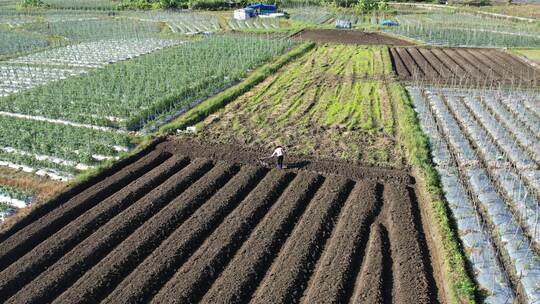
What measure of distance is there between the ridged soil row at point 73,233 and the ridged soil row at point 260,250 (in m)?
3.72

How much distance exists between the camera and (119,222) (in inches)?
458

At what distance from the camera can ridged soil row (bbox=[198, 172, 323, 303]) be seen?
934 centimetres

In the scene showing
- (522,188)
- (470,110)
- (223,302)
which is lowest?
(223,302)

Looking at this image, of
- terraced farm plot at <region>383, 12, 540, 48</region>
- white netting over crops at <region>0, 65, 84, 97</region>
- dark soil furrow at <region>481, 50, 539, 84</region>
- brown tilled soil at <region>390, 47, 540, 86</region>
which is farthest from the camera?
terraced farm plot at <region>383, 12, 540, 48</region>

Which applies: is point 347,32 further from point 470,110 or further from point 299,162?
point 299,162

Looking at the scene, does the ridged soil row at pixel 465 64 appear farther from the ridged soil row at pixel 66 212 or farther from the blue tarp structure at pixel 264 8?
the blue tarp structure at pixel 264 8

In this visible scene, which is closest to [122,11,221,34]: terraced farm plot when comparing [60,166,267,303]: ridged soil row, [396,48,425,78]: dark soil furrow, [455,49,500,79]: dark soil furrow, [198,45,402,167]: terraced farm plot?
[198,45,402,167]: terraced farm plot

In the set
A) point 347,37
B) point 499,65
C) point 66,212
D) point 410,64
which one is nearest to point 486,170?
point 66,212

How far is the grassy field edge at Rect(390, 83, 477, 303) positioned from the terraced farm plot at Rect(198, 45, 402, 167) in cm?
57

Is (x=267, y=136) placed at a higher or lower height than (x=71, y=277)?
higher

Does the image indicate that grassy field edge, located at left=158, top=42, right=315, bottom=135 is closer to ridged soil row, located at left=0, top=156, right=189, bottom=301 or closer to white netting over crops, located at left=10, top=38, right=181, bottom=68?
ridged soil row, located at left=0, top=156, right=189, bottom=301

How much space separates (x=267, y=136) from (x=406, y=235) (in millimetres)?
7704

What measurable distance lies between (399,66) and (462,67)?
3946 millimetres

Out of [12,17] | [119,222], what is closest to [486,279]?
[119,222]
